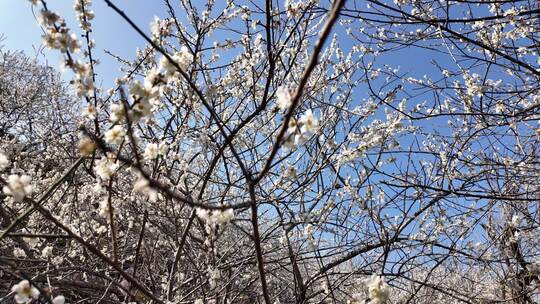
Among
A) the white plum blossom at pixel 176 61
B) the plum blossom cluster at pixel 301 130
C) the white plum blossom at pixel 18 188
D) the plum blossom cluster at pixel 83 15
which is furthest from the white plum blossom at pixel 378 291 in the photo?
the plum blossom cluster at pixel 83 15

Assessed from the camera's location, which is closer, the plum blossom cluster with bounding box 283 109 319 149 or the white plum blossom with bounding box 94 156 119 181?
the plum blossom cluster with bounding box 283 109 319 149

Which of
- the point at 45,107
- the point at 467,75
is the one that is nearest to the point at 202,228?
the point at 467,75

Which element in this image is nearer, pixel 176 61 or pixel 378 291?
pixel 378 291

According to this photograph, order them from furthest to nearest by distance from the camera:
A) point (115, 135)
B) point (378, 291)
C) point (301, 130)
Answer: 1. point (115, 135)
2. point (378, 291)
3. point (301, 130)

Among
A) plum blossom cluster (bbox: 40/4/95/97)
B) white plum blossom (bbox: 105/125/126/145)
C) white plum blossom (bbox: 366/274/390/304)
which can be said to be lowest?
white plum blossom (bbox: 366/274/390/304)

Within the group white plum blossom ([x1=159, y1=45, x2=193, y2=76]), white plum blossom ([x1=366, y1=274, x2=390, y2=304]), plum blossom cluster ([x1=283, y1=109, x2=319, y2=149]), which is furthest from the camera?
white plum blossom ([x1=159, y1=45, x2=193, y2=76])

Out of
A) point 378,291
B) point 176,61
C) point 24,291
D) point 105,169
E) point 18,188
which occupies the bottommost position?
point 378,291

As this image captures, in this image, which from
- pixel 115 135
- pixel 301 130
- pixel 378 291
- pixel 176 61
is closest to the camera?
pixel 301 130

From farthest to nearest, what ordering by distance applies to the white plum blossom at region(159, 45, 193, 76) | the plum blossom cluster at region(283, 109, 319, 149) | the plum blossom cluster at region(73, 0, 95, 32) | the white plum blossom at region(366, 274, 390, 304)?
the plum blossom cluster at region(73, 0, 95, 32), the white plum blossom at region(159, 45, 193, 76), the white plum blossom at region(366, 274, 390, 304), the plum blossom cluster at region(283, 109, 319, 149)

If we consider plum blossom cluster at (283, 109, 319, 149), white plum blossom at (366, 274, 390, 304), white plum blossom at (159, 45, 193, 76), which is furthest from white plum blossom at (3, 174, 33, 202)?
white plum blossom at (366, 274, 390, 304)

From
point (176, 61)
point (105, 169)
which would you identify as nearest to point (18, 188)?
point (105, 169)

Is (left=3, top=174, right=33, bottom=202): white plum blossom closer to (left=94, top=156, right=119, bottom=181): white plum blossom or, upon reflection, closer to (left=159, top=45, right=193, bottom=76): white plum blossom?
(left=94, top=156, right=119, bottom=181): white plum blossom

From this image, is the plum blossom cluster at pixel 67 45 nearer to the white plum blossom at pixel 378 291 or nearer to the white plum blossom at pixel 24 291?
the white plum blossom at pixel 24 291

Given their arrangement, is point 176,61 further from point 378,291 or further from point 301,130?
point 378,291
